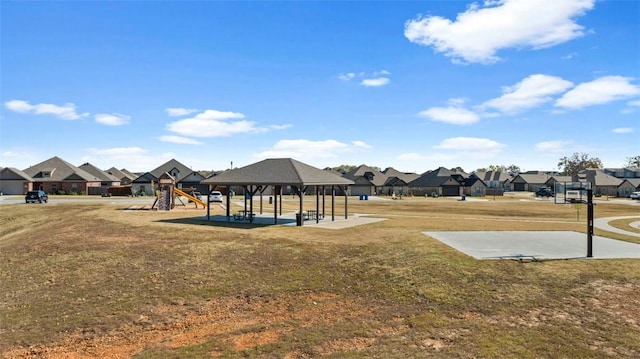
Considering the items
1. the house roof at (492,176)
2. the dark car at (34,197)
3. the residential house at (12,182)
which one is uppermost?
the house roof at (492,176)

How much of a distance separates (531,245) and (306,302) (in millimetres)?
13030

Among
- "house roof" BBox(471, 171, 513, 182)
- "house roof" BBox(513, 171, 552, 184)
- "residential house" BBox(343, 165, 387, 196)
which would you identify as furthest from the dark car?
"house roof" BBox(513, 171, 552, 184)

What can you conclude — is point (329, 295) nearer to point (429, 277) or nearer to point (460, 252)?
point (429, 277)

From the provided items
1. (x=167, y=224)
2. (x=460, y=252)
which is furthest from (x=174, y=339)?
(x=167, y=224)

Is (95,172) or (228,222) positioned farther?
(95,172)

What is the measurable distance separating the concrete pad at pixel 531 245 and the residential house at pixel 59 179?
70.5 metres

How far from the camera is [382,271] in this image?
15.2m

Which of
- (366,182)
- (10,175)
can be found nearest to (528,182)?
(366,182)

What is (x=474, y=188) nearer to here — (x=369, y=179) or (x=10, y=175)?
(x=369, y=179)

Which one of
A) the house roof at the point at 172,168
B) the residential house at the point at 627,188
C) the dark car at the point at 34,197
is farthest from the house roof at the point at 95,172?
the residential house at the point at 627,188

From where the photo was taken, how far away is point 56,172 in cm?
7406

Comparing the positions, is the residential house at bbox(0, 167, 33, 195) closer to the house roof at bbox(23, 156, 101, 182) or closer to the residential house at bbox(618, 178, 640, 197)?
the house roof at bbox(23, 156, 101, 182)

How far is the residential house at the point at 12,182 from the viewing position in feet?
224

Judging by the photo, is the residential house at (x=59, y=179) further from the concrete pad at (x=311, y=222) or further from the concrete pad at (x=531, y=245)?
the concrete pad at (x=531, y=245)
